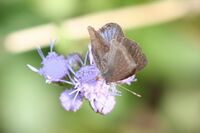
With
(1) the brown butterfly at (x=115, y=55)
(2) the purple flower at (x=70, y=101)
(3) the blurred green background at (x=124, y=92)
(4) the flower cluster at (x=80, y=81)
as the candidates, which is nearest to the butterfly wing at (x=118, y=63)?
(1) the brown butterfly at (x=115, y=55)

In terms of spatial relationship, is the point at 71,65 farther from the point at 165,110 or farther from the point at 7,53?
the point at 165,110

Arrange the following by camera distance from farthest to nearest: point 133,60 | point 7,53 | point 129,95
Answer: point 129,95 → point 7,53 → point 133,60

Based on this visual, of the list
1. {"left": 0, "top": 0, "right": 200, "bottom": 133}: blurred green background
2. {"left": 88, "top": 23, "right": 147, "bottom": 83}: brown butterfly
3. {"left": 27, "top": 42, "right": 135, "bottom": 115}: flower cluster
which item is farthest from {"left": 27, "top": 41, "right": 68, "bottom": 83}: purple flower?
{"left": 0, "top": 0, "right": 200, "bottom": 133}: blurred green background

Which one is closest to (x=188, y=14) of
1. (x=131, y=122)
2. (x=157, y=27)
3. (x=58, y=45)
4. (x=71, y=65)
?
(x=157, y=27)

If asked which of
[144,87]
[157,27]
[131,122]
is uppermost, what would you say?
[157,27]

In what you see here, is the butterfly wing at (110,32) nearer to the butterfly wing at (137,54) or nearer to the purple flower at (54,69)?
the butterfly wing at (137,54)

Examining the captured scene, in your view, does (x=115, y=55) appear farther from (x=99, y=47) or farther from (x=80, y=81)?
(x=80, y=81)

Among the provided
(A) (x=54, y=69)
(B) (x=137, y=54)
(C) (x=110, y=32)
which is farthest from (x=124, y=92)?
(B) (x=137, y=54)
